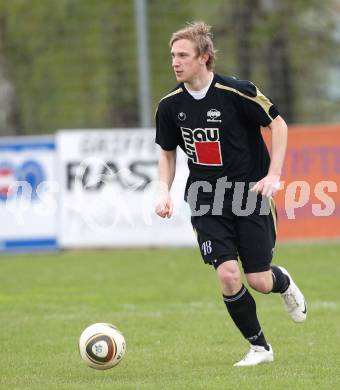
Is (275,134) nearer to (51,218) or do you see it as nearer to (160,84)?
(51,218)

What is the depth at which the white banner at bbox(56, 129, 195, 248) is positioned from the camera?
52.7 ft

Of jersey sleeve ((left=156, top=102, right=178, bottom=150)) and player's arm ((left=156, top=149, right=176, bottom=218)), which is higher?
jersey sleeve ((left=156, top=102, right=178, bottom=150))

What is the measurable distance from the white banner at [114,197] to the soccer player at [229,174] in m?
8.76

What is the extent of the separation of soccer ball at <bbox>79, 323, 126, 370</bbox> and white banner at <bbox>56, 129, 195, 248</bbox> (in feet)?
29.9

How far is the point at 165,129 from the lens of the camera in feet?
23.8

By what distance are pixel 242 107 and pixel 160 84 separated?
47.0ft

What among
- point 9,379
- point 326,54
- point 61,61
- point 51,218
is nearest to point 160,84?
point 61,61

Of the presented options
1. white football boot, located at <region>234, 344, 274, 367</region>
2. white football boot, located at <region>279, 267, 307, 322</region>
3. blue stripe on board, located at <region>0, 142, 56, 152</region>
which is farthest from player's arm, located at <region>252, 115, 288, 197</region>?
→ blue stripe on board, located at <region>0, 142, 56, 152</region>

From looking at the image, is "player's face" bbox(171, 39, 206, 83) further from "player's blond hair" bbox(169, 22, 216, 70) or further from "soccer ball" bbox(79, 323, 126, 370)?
"soccer ball" bbox(79, 323, 126, 370)

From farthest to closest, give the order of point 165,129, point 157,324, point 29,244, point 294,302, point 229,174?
point 29,244 → point 157,324 → point 294,302 → point 165,129 → point 229,174

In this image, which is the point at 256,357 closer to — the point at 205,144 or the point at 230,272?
the point at 230,272

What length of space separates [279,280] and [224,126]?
1.11 m

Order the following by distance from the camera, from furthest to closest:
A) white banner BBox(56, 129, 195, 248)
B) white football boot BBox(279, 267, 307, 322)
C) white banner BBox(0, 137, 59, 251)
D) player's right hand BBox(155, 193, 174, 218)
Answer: white banner BBox(0, 137, 59, 251)
white banner BBox(56, 129, 195, 248)
white football boot BBox(279, 267, 307, 322)
player's right hand BBox(155, 193, 174, 218)

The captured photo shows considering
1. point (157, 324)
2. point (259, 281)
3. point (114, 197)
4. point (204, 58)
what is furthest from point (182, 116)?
point (114, 197)
